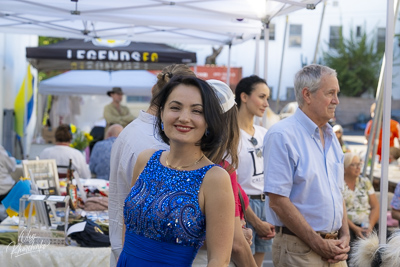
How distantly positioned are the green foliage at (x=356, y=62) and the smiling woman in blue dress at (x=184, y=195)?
38.4 metres

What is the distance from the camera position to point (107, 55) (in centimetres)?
1149

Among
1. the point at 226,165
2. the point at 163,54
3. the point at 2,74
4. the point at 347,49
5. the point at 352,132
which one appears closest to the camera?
the point at 226,165

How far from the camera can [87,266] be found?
15.3 feet

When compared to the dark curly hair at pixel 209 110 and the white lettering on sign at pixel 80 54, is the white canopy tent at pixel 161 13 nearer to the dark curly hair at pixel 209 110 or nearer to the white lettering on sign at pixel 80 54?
the white lettering on sign at pixel 80 54

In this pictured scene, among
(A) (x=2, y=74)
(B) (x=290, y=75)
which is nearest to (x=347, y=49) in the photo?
(B) (x=290, y=75)

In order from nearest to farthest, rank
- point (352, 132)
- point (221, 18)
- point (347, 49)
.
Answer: point (221, 18) → point (352, 132) → point (347, 49)

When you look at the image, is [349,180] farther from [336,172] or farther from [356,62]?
[356,62]

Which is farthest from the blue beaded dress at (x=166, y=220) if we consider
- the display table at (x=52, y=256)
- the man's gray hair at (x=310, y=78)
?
the display table at (x=52, y=256)

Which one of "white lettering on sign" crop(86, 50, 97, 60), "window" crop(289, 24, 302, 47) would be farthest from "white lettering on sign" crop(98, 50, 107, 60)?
"window" crop(289, 24, 302, 47)

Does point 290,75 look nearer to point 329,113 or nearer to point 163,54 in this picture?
point 163,54

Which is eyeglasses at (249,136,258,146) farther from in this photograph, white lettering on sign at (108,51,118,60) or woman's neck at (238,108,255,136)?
white lettering on sign at (108,51,118,60)

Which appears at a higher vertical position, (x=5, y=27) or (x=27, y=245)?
(x=5, y=27)

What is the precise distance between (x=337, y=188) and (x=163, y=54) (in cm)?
814

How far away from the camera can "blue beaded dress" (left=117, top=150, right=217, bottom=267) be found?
229cm
